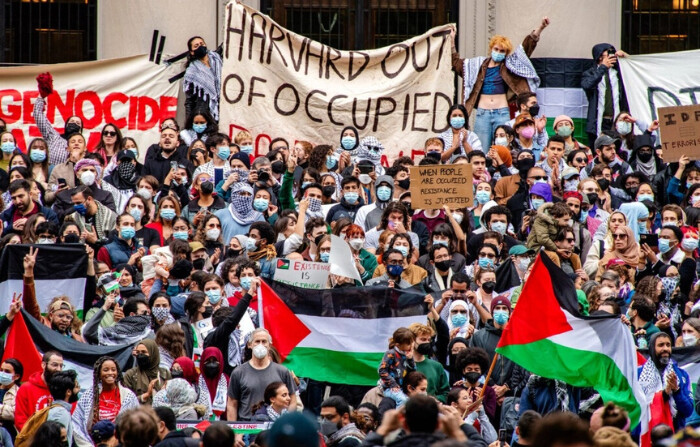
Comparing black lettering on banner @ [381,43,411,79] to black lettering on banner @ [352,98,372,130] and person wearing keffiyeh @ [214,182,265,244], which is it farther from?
person wearing keffiyeh @ [214,182,265,244]

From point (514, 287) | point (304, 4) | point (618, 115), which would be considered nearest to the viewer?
point (514, 287)

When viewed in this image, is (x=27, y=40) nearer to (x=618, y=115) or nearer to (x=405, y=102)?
(x=405, y=102)

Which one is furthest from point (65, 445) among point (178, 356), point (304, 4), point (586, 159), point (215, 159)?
point (304, 4)

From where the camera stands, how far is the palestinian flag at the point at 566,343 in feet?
43.9

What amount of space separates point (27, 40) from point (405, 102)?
18.2 ft

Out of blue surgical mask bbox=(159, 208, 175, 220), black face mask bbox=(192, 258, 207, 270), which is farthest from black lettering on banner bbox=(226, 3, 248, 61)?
black face mask bbox=(192, 258, 207, 270)

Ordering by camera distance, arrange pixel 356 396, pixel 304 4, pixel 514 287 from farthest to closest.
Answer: pixel 304 4 → pixel 514 287 → pixel 356 396

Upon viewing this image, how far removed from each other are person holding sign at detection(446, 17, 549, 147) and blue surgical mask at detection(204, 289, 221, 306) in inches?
271

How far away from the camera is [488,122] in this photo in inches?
835

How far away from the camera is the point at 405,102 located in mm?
21766

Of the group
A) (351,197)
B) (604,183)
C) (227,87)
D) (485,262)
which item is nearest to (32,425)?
(485,262)

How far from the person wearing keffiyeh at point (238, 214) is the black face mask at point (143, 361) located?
3552mm

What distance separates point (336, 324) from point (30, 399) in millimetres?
2974

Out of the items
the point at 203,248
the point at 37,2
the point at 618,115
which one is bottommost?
the point at 203,248
